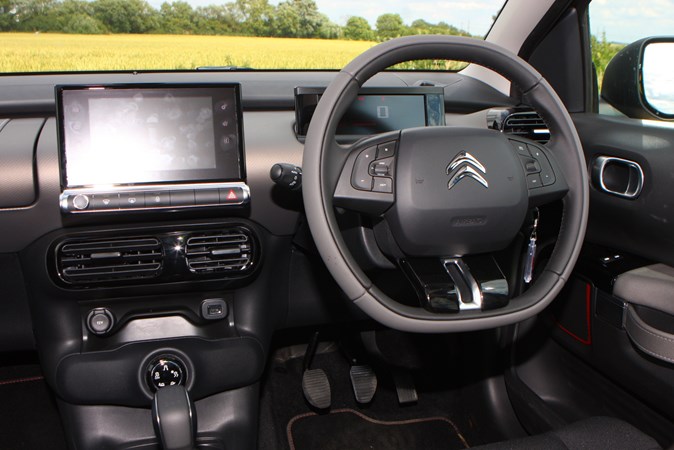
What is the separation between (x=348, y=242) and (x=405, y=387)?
3.57ft

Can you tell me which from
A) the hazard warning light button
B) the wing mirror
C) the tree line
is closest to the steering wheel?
the hazard warning light button

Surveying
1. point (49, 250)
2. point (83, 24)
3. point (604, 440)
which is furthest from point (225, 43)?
point (604, 440)

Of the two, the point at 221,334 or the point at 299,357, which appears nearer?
the point at 221,334

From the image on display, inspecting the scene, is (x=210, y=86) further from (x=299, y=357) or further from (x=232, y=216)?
(x=299, y=357)

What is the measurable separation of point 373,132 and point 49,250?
35.2 inches

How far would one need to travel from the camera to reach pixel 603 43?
2.03m

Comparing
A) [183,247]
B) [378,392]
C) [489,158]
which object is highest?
[489,158]

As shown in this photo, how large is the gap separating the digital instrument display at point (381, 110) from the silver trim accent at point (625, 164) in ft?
1.48

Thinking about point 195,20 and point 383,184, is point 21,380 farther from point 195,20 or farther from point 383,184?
point 383,184

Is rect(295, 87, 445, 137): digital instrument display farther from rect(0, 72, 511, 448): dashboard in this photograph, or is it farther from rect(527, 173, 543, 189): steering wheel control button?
rect(527, 173, 543, 189): steering wheel control button

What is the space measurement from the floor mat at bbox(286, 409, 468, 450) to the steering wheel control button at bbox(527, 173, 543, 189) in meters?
1.20

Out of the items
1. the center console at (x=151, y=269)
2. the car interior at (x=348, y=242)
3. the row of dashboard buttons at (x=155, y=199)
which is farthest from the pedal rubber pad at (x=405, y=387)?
the row of dashboard buttons at (x=155, y=199)

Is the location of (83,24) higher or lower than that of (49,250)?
higher

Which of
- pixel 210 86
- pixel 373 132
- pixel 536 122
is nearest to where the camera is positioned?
pixel 210 86
